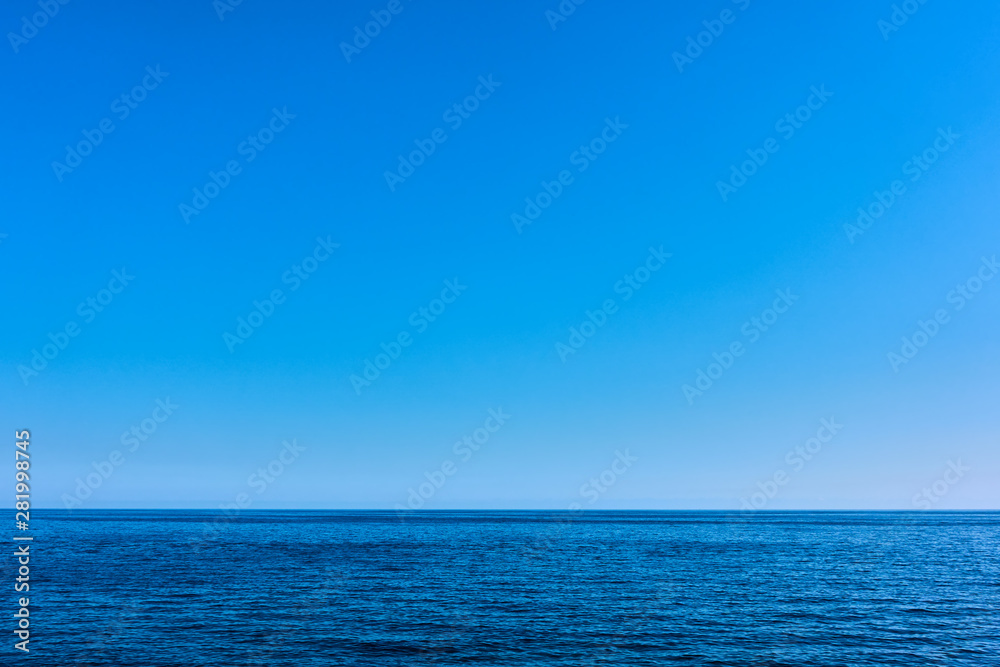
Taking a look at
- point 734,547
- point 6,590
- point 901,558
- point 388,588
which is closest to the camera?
point 6,590

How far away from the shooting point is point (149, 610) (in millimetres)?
41156

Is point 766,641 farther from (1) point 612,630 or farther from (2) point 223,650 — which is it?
(2) point 223,650

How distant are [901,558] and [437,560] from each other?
179ft

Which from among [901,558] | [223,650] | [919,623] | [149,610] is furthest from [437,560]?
[901,558]

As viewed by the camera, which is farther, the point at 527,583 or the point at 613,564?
the point at 613,564

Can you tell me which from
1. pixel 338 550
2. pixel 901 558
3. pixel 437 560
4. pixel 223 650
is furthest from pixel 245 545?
pixel 901 558

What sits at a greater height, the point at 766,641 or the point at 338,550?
the point at 338,550

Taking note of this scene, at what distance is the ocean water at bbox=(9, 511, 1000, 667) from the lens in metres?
32.0

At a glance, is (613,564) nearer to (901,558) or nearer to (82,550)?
(901,558)

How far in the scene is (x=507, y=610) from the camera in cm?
4209

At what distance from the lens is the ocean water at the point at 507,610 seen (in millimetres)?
31969

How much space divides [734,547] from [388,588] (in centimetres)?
6115

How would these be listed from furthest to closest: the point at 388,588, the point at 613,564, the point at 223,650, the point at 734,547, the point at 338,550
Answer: the point at 734,547 → the point at 338,550 → the point at 613,564 → the point at 388,588 → the point at 223,650

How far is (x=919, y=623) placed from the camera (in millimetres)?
39406
